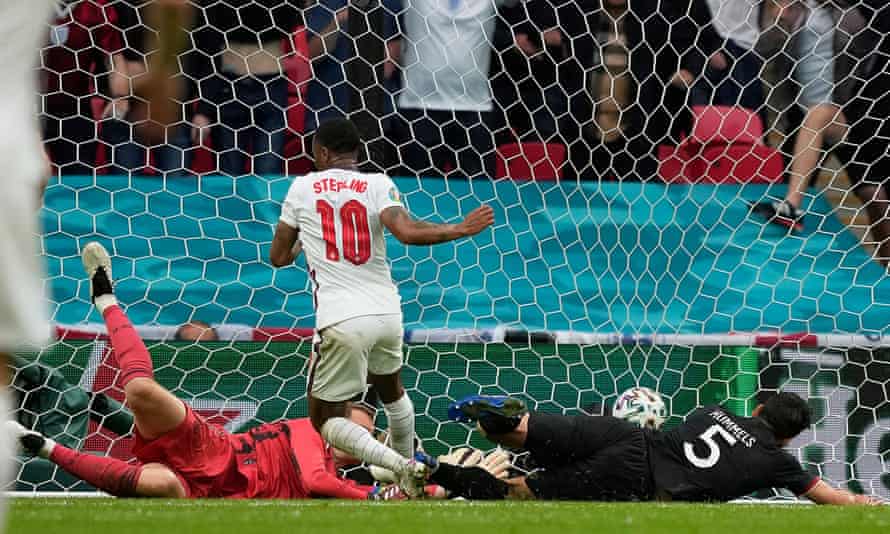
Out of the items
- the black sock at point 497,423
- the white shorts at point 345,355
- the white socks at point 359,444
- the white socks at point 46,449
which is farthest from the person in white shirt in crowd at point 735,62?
the white socks at point 46,449

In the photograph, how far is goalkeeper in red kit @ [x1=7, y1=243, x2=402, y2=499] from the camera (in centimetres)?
684

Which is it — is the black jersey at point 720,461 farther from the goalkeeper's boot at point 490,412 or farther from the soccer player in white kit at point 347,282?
the soccer player in white kit at point 347,282

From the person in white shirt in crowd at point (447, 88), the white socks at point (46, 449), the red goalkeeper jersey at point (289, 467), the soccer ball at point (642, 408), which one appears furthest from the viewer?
the person in white shirt in crowd at point (447, 88)

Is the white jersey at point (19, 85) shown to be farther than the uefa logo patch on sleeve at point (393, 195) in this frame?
No

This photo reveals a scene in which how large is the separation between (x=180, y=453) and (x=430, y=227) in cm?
162

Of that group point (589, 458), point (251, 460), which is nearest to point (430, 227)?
point (589, 458)

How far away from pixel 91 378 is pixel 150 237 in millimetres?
1450

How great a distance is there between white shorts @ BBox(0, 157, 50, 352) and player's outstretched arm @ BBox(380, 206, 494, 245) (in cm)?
419

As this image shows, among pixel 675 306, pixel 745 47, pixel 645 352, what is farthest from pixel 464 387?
pixel 745 47

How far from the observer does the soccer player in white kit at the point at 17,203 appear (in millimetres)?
2443

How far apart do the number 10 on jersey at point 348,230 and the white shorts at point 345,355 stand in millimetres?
333

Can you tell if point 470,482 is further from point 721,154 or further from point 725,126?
point 725,126

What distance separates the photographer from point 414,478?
6512 millimetres

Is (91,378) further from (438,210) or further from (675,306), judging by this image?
(675,306)
